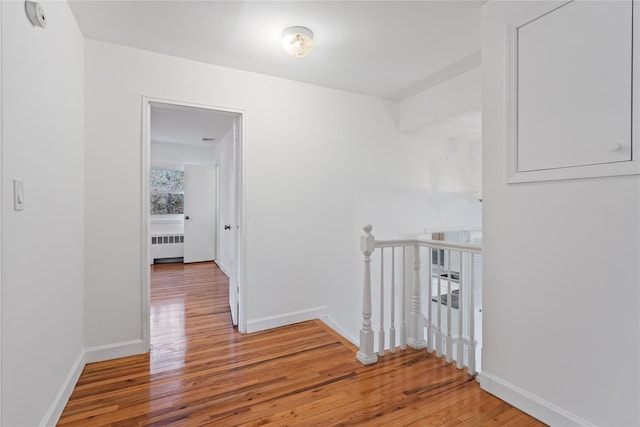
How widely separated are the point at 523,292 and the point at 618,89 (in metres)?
1.07

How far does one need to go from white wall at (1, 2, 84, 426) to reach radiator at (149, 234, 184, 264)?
4.21 meters

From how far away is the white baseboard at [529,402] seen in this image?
59.0 inches

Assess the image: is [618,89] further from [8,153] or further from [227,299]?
[227,299]

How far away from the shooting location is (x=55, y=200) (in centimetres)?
164

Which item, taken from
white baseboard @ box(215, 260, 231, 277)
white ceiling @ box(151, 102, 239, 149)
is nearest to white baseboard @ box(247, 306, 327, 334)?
white ceiling @ box(151, 102, 239, 149)

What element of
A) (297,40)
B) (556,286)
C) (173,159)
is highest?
(297,40)

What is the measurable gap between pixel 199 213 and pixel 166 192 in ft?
2.97

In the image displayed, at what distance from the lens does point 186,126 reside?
4598mm

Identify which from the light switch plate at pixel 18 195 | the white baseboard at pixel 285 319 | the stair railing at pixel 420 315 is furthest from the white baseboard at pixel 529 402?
Answer: the light switch plate at pixel 18 195

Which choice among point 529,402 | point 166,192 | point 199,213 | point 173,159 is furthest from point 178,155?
point 529,402

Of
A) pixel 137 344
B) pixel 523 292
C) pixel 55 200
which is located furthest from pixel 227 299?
pixel 523 292

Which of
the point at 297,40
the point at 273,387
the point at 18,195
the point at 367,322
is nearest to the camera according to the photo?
the point at 18,195

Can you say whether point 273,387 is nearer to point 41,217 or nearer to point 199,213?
point 41,217

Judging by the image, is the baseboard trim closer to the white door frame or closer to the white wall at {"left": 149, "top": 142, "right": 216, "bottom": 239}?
the white wall at {"left": 149, "top": 142, "right": 216, "bottom": 239}
